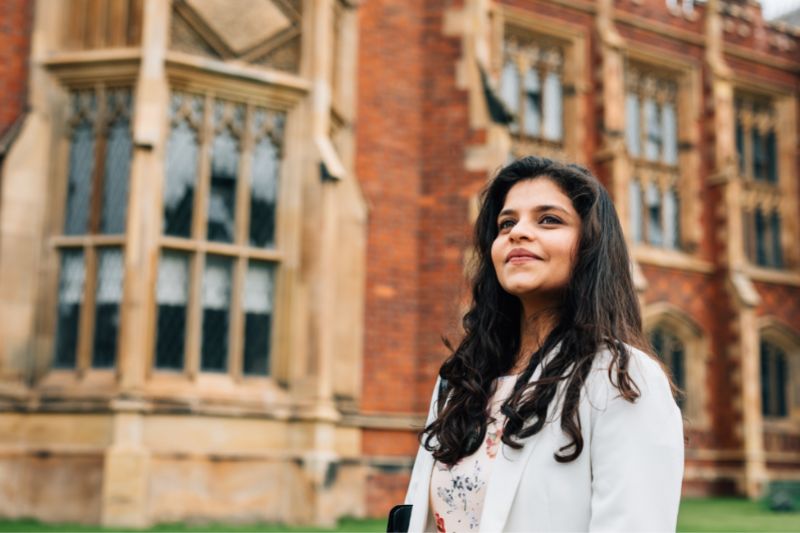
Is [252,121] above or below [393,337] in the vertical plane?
above

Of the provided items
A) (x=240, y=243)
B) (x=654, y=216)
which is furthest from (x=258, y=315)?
(x=654, y=216)

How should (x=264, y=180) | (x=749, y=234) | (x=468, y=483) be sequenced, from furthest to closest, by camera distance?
(x=749, y=234) < (x=264, y=180) < (x=468, y=483)

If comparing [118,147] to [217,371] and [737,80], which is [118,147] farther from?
[737,80]

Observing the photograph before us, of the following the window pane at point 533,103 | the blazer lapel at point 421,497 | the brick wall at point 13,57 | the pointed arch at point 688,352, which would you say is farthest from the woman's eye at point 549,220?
the pointed arch at point 688,352

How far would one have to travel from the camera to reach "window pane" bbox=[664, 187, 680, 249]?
15297 mm

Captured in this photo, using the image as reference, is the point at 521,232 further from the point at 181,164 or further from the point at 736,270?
the point at 736,270

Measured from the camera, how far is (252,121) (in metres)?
8.84

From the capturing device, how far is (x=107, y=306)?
8250 millimetres

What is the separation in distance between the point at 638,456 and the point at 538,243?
0.47 metres

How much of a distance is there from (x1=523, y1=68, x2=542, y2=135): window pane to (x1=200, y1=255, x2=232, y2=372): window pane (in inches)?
281

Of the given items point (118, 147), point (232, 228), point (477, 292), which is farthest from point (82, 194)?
Answer: point (477, 292)

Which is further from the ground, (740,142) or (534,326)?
(740,142)

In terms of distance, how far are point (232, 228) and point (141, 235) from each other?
94cm

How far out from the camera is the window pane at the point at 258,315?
8.60 meters
